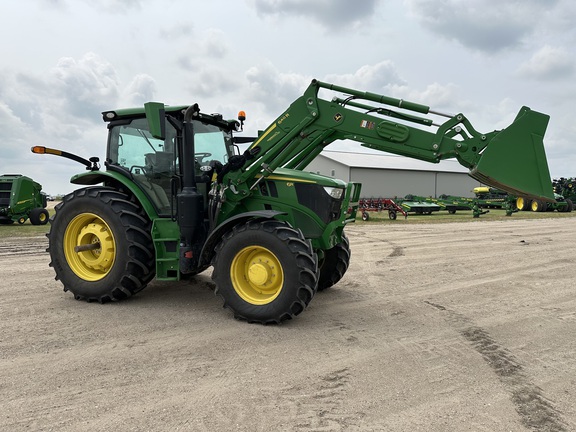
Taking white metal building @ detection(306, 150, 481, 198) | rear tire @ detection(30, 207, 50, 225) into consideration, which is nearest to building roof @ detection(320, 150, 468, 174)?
white metal building @ detection(306, 150, 481, 198)

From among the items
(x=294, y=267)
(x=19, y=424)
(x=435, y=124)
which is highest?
(x=435, y=124)

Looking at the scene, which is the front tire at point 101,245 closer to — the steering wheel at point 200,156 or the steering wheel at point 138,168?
the steering wheel at point 138,168

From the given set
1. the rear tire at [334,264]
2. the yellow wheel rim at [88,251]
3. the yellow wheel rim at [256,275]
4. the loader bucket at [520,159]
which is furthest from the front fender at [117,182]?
the loader bucket at [520,159]

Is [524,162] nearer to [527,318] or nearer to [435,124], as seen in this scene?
[435,124]

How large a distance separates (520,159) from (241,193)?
129 inches

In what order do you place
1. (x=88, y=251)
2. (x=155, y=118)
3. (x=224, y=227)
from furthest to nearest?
(x=88, y=251)
(x=224, y=227)
(x=155, y=118)

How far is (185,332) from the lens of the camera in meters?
5.00

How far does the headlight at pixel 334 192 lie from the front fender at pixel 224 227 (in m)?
0.63

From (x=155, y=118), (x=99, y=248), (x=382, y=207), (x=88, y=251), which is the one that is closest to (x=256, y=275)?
(x=155, y=118)

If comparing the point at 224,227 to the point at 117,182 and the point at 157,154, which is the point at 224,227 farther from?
the point at 117,182

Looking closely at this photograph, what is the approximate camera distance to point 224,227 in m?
5.53

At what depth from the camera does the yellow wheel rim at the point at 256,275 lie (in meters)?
5.27

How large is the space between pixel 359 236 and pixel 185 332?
38.2ft

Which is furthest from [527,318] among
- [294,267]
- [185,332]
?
[185,332]
